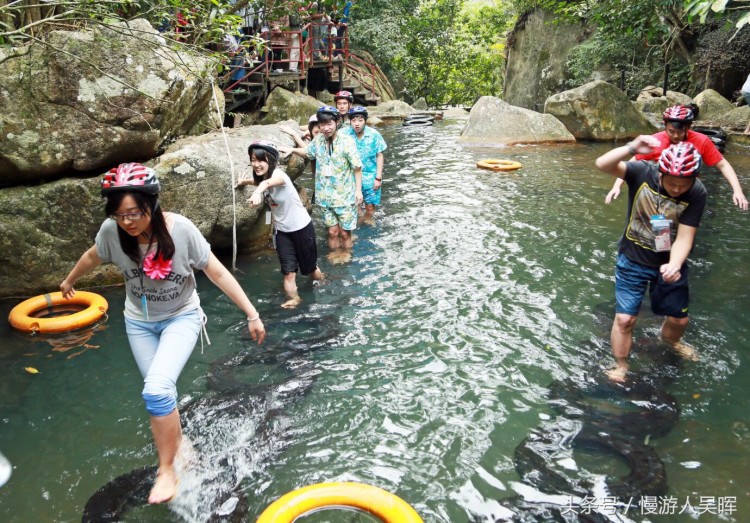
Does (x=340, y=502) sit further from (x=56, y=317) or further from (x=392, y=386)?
(x=56, y=317)

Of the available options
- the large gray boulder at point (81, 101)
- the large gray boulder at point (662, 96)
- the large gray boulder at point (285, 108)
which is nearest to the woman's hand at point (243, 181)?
the large gray boulder at point (81, 101)

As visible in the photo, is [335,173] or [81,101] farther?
[335,173]

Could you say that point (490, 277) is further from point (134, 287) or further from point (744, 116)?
point (744, 116)

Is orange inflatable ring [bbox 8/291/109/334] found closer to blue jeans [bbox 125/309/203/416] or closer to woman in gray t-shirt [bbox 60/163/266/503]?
woman in gray t-shirt [bbox 60/163/266/503]

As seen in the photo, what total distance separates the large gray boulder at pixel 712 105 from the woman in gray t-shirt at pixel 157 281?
17.3 metres

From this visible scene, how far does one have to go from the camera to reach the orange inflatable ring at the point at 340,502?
3.05 meters

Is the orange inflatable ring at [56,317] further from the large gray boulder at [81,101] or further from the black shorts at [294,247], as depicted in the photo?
the black shorts at [294,247]

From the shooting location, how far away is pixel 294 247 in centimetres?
627

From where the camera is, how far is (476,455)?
3.77 metres

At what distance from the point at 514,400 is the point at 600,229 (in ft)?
15.7

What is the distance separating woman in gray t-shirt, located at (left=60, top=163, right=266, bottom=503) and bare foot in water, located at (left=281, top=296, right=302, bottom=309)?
2480 millimetres

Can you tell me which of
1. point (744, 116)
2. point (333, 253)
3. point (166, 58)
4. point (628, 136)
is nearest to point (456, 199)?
point (333, 253)

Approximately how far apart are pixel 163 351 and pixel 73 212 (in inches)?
150

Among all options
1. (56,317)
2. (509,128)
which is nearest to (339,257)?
(56,317)
